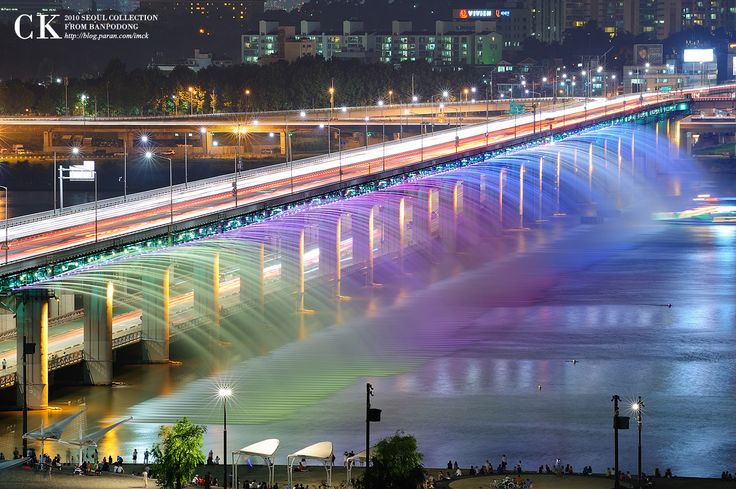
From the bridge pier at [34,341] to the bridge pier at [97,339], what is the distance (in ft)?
11.0

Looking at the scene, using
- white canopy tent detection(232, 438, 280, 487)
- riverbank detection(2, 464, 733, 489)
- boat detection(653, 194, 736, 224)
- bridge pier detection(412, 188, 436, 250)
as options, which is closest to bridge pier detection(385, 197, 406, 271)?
bridge pier detection(412, 188, 436, 250)

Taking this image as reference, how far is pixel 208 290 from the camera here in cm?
5797

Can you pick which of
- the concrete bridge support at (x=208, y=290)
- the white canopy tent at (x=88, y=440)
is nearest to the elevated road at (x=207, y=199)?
the concrete bridge support at (x=208, y=290)

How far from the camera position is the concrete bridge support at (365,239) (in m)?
70.4

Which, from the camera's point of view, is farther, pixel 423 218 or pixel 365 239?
pixel 423 218

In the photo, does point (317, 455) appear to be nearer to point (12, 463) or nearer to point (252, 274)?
point (12, 463)

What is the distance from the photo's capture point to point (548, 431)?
138ft

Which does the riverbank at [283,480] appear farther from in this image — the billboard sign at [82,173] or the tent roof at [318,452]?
the billboard sign at [82,173]

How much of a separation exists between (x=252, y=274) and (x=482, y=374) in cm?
1709

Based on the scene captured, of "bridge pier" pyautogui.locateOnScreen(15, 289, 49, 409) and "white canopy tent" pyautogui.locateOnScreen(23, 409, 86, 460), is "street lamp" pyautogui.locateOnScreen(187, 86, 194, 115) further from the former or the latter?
"white canopy tent" pyautogui.locateOnScreen(23, 409, 86, 460)

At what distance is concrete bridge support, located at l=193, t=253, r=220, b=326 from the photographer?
56.8 m

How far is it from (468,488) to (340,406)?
10041 mm

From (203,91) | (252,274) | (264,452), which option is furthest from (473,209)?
(264,452)

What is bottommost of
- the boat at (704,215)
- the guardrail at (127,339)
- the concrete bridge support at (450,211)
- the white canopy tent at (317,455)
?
the white canopy tent at (317,455)
